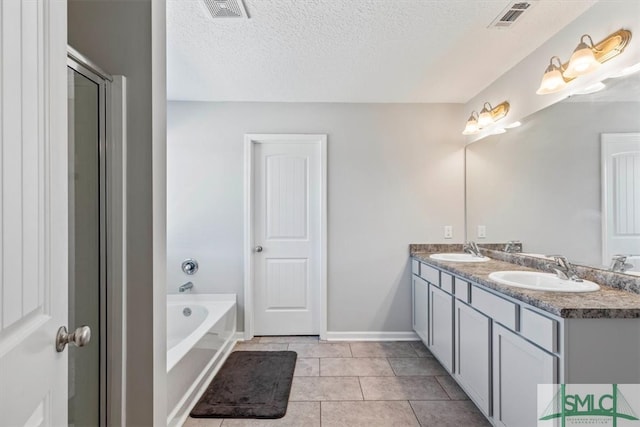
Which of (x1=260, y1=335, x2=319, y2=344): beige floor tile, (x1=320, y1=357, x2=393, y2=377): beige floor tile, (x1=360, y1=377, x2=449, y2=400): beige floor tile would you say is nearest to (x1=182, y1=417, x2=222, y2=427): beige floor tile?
(x1=320, y1=357, x2=393, y2=377): beige floor tile

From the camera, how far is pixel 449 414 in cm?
203

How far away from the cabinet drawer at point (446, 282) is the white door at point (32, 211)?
217cm

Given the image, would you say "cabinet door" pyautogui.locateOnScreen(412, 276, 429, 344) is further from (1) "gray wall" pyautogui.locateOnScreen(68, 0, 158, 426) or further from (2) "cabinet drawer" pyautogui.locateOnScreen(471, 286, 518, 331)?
(1) "gray wall" pyautogui.locateOnScreen(68, 0, 158, 426)

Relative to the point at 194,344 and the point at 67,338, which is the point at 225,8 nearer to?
the point at 67,338

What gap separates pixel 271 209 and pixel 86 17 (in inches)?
83.8

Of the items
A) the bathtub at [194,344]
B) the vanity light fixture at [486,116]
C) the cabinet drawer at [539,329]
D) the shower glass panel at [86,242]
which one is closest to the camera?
the shower glass panel at [86,242]

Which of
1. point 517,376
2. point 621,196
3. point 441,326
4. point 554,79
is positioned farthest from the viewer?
point 441,326

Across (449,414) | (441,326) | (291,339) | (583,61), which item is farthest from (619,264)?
(291,339)

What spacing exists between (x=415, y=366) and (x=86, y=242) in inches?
97.5

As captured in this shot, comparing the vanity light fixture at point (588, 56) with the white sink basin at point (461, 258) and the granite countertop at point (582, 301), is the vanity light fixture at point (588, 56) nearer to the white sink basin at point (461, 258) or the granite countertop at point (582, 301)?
the granite countertop at point (582, 301)

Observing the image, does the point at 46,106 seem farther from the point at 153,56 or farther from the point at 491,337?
the point at 491,337

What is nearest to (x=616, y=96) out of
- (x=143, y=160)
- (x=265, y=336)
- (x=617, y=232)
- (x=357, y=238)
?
(x=617, y=232)

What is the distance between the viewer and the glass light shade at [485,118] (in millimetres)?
2713

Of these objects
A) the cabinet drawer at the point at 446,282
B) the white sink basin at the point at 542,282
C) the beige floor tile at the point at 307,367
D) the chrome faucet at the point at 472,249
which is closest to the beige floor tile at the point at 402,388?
the beige floor tile at the point at 307,367
